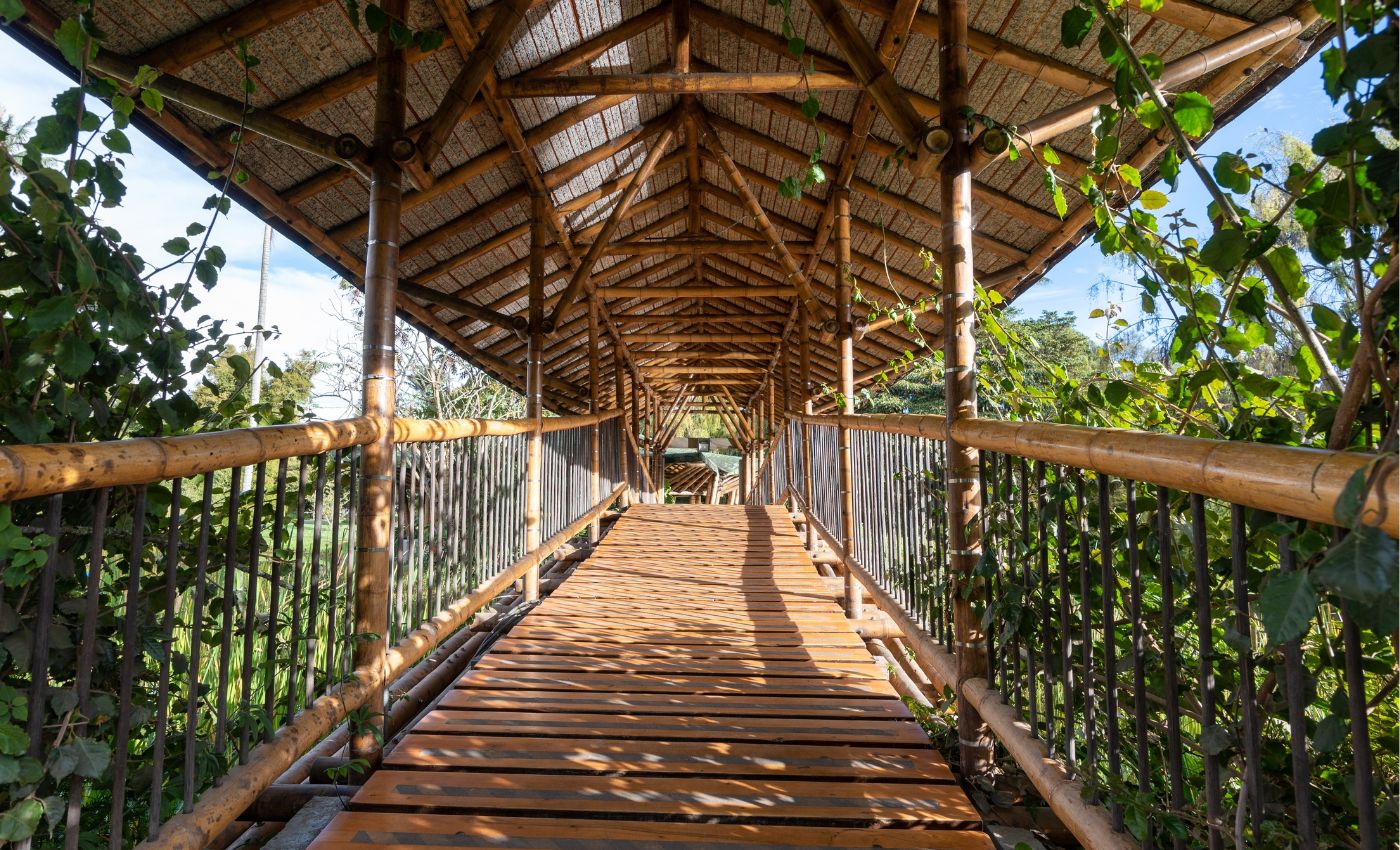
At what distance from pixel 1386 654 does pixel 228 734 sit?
2.41 m

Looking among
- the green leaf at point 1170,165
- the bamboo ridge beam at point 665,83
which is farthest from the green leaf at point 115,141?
the bamboo ridge beam at point 665,83

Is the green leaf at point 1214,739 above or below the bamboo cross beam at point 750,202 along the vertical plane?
below

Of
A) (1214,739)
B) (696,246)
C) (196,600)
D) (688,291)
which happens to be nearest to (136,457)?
(196,600)

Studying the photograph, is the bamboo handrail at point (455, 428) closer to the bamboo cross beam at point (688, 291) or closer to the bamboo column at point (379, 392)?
the bamboo column at point (379, 392)

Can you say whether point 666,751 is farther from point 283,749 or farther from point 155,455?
point 155,455

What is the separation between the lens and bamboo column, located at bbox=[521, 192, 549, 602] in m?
4.43

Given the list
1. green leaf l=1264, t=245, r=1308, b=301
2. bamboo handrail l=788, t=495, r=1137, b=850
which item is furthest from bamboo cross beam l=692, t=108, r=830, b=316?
green leaf l=1264, t=245, r=1308, b=301

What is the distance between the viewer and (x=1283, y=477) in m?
0.85

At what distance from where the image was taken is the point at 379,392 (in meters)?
2.34

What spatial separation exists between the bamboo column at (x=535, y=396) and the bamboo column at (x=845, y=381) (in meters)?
1.88

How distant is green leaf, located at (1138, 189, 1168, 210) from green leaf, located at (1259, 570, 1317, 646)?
1.10 m

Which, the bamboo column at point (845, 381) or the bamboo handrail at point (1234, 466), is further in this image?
the bamboo column at point (845, 381)

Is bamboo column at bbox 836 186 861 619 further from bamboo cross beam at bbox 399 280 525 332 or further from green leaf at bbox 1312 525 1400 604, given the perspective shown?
green leaf at bbox 1312 525 1400 604

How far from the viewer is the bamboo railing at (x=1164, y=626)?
0.87 meters
